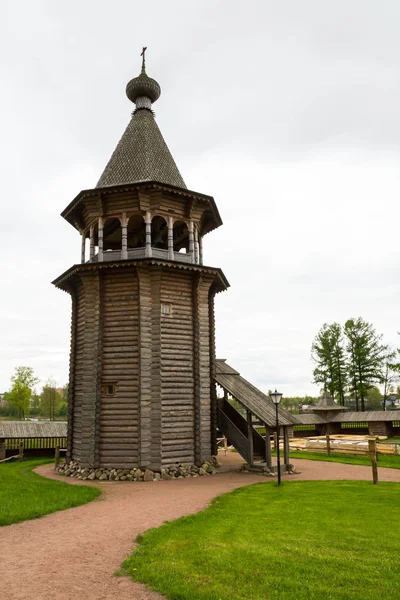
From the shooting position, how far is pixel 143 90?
23.6m

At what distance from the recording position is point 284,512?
34.1 feet

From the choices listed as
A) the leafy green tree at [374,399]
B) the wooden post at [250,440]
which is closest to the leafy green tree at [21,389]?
the wooden post at [250,440]

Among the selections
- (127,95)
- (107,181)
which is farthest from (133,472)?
(127,95)

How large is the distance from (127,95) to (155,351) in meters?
14.9

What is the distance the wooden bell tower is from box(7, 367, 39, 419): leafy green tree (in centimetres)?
3415

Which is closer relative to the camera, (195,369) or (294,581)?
(294,581)

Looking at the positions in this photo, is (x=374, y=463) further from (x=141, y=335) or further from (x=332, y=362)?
(x=332, y=362)

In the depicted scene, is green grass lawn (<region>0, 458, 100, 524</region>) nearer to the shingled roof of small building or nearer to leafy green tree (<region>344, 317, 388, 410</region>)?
the shingled roof of small building

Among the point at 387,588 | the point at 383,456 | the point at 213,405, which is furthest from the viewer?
the point at 383,456

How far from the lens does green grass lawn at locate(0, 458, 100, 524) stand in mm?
10734

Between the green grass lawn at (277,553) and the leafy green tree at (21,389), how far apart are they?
4434 cm

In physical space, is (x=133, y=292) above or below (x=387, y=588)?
above

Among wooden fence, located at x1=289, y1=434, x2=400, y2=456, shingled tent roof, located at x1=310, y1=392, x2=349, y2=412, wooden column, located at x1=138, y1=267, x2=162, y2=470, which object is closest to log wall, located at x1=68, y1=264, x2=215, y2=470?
wooden column, located at x1=138, y1=267, x2=162, y2=470

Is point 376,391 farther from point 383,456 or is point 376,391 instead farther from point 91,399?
point 91,399
